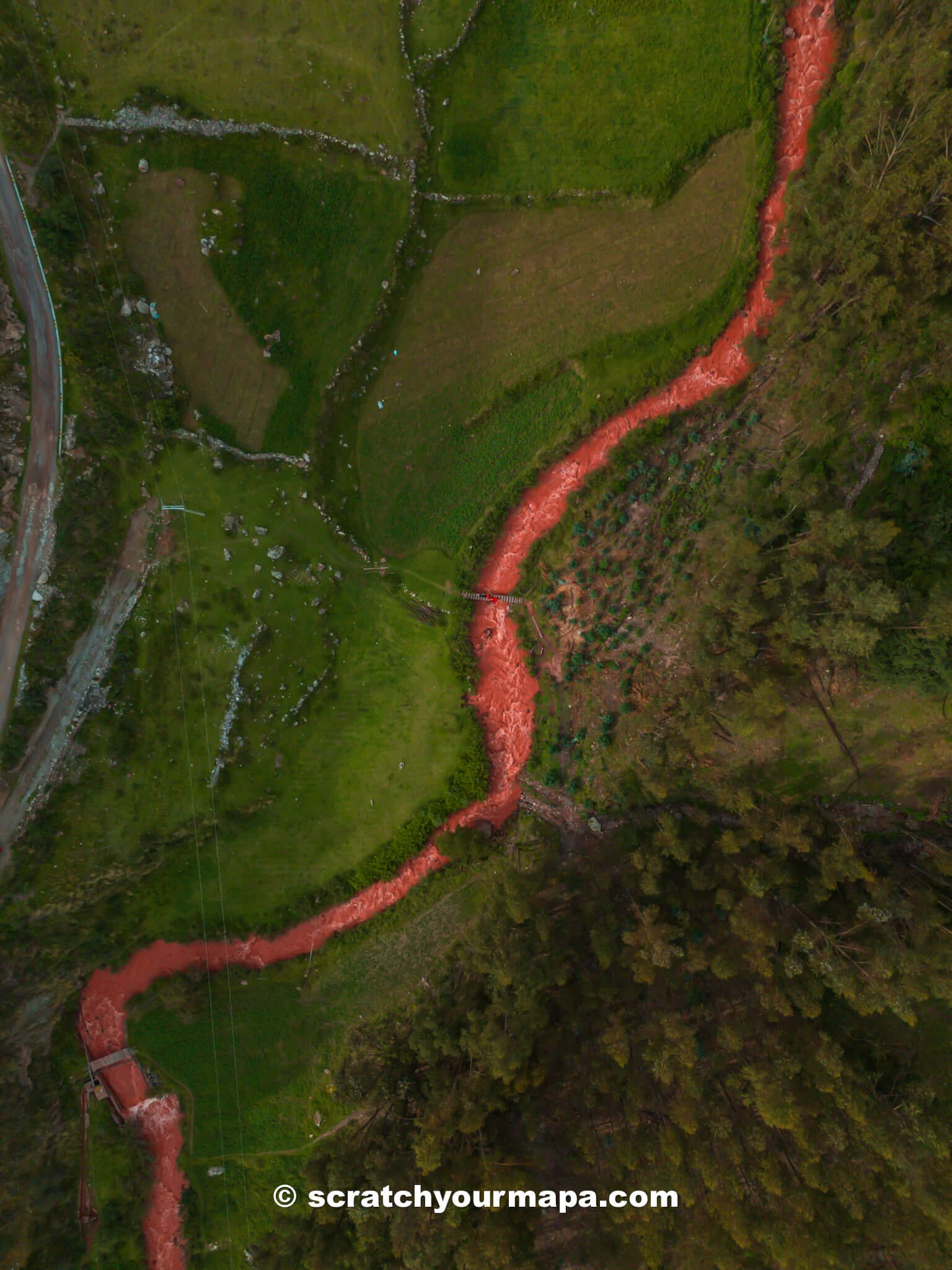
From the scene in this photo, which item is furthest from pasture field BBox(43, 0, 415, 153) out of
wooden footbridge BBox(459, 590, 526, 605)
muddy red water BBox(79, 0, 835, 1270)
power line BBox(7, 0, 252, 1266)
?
wooden footbridge BBox(459, 590, 526, 605)

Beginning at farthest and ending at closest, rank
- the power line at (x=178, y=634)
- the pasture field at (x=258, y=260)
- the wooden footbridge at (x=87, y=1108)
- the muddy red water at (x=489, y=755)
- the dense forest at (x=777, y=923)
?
the wooden footbridge at (x=87, y=1108)
the muddy red water at (x=489, y=755)
the pasture field at (x=258, y=260)
the power line at (x=178, y=634)
the dense forest at (x=777, y=923)

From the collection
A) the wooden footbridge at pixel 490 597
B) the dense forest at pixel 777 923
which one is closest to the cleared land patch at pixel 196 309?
the wooden footbridge at pixel 490 597

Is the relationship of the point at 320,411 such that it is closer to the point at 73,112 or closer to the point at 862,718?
the point at 73,112

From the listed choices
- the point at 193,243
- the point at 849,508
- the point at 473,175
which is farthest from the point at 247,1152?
the point at 473,175

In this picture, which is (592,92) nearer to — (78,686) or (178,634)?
(178,634)

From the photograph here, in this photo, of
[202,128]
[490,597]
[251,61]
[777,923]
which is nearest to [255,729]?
[490,597]

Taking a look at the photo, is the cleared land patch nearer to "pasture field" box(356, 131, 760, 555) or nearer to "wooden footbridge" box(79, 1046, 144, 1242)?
"pasture field" box(356, 131, 760, 555)

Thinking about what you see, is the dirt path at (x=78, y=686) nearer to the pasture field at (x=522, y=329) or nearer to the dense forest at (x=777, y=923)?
the pasture field at (x=522, y=329)
